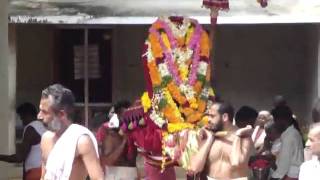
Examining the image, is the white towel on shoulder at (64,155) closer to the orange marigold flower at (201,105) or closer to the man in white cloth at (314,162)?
the man in white cloth at (314,162)

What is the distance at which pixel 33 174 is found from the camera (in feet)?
29.0

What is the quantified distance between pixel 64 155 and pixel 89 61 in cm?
703

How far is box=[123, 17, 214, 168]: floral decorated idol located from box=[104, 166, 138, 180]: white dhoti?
0.83m

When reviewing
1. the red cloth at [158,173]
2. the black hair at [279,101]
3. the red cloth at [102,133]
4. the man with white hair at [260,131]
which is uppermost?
the black hair at [279,101]

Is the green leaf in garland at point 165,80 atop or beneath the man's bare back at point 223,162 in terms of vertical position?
atop

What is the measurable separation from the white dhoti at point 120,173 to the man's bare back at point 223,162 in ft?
5.61

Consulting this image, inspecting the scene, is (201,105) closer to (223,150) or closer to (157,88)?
(157,88)

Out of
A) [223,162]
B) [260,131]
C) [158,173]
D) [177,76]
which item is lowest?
[158,173]

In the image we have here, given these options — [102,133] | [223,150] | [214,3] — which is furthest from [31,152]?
[214,3]

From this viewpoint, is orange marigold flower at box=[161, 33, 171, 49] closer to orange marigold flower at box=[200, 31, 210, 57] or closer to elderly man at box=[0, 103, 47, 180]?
orange marigold flower at box=[200, 31, 210, 57]

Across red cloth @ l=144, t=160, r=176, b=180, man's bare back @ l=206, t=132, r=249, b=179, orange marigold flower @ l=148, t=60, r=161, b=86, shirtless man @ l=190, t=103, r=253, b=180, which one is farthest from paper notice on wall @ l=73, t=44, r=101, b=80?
man's bare back @ l=206, t=132, r=249, b=179

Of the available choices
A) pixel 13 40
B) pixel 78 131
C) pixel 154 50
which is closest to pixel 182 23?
pixel 154 50

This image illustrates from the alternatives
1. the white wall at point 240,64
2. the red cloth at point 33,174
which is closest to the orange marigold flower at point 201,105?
the red cloth at point 33,174

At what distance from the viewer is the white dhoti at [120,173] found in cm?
920
